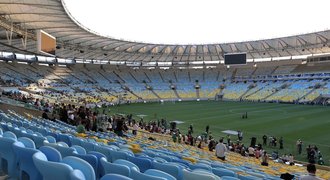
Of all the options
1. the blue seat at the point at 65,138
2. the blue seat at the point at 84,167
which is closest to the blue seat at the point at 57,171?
the blue seat at the point at 84,167

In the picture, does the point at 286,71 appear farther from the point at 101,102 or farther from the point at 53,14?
the point at 53,14

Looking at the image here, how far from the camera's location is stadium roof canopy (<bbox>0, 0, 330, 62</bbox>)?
1222 inches

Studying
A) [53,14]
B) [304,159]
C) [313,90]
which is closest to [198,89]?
[313,90]

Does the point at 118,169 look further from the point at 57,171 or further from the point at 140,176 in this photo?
the point at 57,171

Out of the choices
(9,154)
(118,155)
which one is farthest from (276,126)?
(9,154)

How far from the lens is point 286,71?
2827 inches

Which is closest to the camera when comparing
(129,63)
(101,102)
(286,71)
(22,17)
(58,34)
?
(22,17)

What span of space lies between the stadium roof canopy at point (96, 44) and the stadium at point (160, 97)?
214 millimetres

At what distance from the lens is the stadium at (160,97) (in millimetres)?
9961

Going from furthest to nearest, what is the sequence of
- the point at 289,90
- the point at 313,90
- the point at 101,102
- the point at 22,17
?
the point at 289,90 < the point at 313,90 < the point at 101,102 < the point at 22,17

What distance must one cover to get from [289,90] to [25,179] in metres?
63.1

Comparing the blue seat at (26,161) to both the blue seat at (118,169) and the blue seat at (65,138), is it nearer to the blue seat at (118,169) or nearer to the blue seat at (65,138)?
the blue seat at (118,169)

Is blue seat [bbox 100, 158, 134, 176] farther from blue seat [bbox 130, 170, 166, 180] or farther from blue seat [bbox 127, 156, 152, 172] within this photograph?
blue seat [bbox 127, 156, 152, 172]

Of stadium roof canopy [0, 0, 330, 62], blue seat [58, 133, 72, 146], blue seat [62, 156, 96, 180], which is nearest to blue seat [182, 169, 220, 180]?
blue seat [62, 156, 96, 180]
